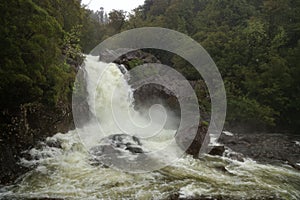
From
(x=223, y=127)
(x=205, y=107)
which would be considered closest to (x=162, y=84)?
(x=205, y=107)

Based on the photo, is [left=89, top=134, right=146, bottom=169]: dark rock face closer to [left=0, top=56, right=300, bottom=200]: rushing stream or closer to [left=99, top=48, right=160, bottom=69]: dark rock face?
[left=0, top=56, right=300, bottom=200]: rushing stream

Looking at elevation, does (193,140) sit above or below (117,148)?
above

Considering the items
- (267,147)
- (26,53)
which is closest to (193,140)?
(267,147)

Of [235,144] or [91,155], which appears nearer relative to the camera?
[91,155]

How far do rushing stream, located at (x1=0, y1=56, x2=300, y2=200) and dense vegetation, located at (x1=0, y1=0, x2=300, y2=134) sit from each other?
73.1 inches

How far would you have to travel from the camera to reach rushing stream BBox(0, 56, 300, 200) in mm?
7105

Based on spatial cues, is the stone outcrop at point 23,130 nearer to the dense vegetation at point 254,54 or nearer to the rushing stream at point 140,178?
the rushing stream at point 140,178

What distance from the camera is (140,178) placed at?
8117 millimetres

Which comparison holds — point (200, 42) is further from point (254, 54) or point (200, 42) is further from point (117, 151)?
point (117, 151)

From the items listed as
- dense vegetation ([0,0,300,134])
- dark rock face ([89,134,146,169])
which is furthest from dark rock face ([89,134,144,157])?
dense vegetation ([0,0,300,134])

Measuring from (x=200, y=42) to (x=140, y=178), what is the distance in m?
17.7

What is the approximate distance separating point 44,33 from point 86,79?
7673mm

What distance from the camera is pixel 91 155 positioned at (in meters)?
9.78

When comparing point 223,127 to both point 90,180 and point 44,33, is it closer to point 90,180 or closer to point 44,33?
point 90,180
